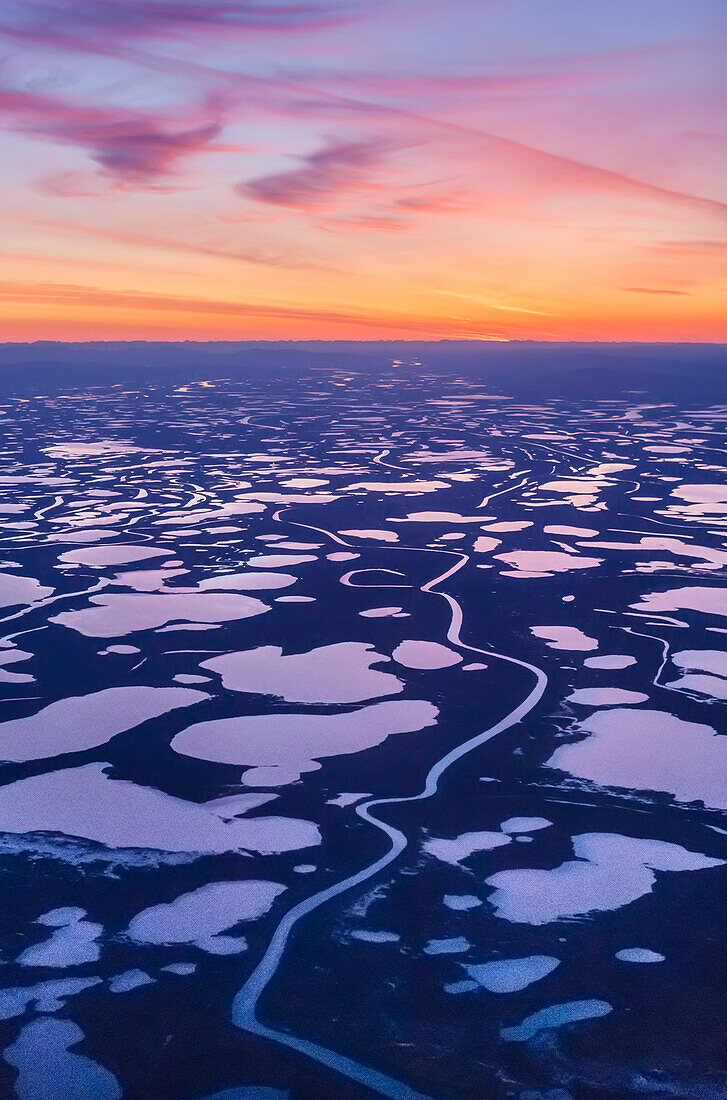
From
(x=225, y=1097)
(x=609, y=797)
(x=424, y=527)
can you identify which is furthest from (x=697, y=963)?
(x=424, y=527)

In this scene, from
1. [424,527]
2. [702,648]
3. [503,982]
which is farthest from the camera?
[424,527]

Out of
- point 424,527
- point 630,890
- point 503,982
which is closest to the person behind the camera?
point 503,982

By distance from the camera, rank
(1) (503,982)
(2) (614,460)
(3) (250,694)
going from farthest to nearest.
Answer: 1. (2) (614,460)
2. (3) (250,694)
3. (1) (503,982)

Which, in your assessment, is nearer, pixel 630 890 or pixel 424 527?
pixel 630 890

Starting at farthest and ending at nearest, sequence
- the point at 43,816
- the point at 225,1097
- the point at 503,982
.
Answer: the point at 43,816 < the point at 503,982 < the point at 225,1097

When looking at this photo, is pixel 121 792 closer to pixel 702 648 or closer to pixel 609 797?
pixel 609 797

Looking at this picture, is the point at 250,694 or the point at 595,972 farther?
the point at 250,694

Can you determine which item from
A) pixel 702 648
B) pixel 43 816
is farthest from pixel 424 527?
pixel 43 816

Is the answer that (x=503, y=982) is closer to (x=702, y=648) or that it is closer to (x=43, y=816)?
(x=43, y=816)

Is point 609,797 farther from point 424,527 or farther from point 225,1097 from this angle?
point 424,527
